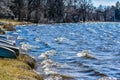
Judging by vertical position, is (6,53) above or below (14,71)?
above

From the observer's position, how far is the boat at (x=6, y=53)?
26.2 metres

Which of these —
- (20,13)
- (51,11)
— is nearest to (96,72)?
(20,13)

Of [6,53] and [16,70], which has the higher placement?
[6,53]

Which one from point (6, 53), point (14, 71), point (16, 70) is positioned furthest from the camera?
point (6, 53)

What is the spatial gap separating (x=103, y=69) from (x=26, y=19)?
130142 millimetres

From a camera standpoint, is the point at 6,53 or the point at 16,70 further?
the point at 6,53

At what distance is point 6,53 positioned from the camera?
2655 centimetres

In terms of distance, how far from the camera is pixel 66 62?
32281 mm

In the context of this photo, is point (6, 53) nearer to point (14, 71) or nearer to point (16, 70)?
point (16, 70)

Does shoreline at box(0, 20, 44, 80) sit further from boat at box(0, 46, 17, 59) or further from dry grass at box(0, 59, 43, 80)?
boat at box(0, 46, 17, 59)

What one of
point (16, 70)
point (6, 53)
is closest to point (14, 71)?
point (16, 70)

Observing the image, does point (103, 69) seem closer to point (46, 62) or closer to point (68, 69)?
point (68, 69)

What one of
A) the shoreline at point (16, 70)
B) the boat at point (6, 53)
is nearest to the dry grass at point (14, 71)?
the shoreline at point (16, 70)

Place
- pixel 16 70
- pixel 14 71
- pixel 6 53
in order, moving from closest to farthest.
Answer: pixel 14 71 < pixel 16 70 < pixel 6 53
